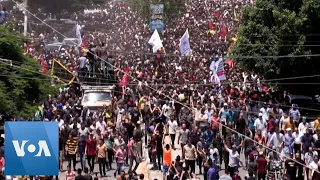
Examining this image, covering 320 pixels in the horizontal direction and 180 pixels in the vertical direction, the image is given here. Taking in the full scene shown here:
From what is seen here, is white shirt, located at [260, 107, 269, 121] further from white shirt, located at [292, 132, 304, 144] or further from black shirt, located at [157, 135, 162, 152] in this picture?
black shirt, located at [157, 135, 162, 152]

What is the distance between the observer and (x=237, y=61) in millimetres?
33062

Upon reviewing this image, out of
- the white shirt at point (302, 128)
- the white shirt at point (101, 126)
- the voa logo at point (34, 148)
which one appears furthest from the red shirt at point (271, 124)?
the voa logo at point (34, 148)

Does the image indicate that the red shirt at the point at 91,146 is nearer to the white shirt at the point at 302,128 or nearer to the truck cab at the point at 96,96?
the white shirt at the point at 302,128

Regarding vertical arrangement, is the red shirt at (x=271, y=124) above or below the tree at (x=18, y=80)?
below

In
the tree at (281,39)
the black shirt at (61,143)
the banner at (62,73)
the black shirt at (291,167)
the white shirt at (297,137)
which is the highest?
the tree at (281,39)

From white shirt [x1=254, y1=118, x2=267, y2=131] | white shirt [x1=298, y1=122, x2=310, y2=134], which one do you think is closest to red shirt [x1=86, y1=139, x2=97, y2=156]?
white shirt [x1=254, y1=118, x2=267, y2=131]

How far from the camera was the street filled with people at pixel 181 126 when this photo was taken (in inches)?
835

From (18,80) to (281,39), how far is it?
10263 millimetres

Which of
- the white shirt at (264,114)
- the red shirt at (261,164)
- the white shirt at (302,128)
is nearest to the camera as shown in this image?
the red shirt at (261,164)

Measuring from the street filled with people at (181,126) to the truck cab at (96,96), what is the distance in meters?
0.15

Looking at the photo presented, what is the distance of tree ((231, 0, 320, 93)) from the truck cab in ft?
17.1

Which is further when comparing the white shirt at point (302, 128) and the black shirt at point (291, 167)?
the white shirt at point (302, 128)

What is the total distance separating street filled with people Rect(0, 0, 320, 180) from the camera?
2122cm

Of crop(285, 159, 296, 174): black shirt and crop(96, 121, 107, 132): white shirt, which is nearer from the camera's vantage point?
crop(285, 159, 296, 174): black shirt
